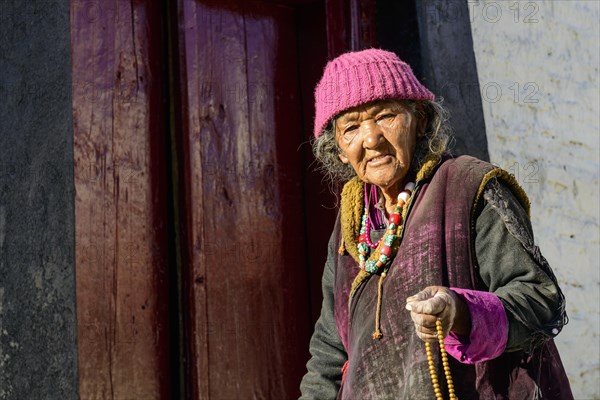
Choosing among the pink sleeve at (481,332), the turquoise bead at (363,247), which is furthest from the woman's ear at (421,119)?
the pink sleeve at (481,332)

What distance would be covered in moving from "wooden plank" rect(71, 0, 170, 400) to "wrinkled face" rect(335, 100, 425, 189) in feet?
3.56

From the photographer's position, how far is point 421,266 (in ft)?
8.21

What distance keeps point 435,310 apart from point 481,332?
0.19 meters

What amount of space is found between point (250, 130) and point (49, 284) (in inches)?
39.7

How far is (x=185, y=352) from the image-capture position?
360 cm

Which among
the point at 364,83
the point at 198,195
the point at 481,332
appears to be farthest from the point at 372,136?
the point at 198,195

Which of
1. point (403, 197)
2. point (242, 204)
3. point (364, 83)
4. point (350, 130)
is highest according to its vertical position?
point (364, 83)

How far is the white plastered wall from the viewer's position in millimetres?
4172

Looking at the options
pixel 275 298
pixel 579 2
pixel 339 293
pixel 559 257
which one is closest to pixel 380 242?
pixel 339 293

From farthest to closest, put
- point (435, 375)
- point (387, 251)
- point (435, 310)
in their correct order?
point (387, 251) < point (435, 375) < point (435, 310)

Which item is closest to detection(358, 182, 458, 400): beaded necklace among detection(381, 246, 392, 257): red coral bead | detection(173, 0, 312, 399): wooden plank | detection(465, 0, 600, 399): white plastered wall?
detection(381, 246, 392, 257): red coral bead

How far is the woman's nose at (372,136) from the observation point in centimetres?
266

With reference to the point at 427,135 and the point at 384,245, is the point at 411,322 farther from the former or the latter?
the point at 427,135

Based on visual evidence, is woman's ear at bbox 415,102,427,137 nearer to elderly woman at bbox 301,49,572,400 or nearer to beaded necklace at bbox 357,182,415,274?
elderly woman at bbox 301,49,572,400
